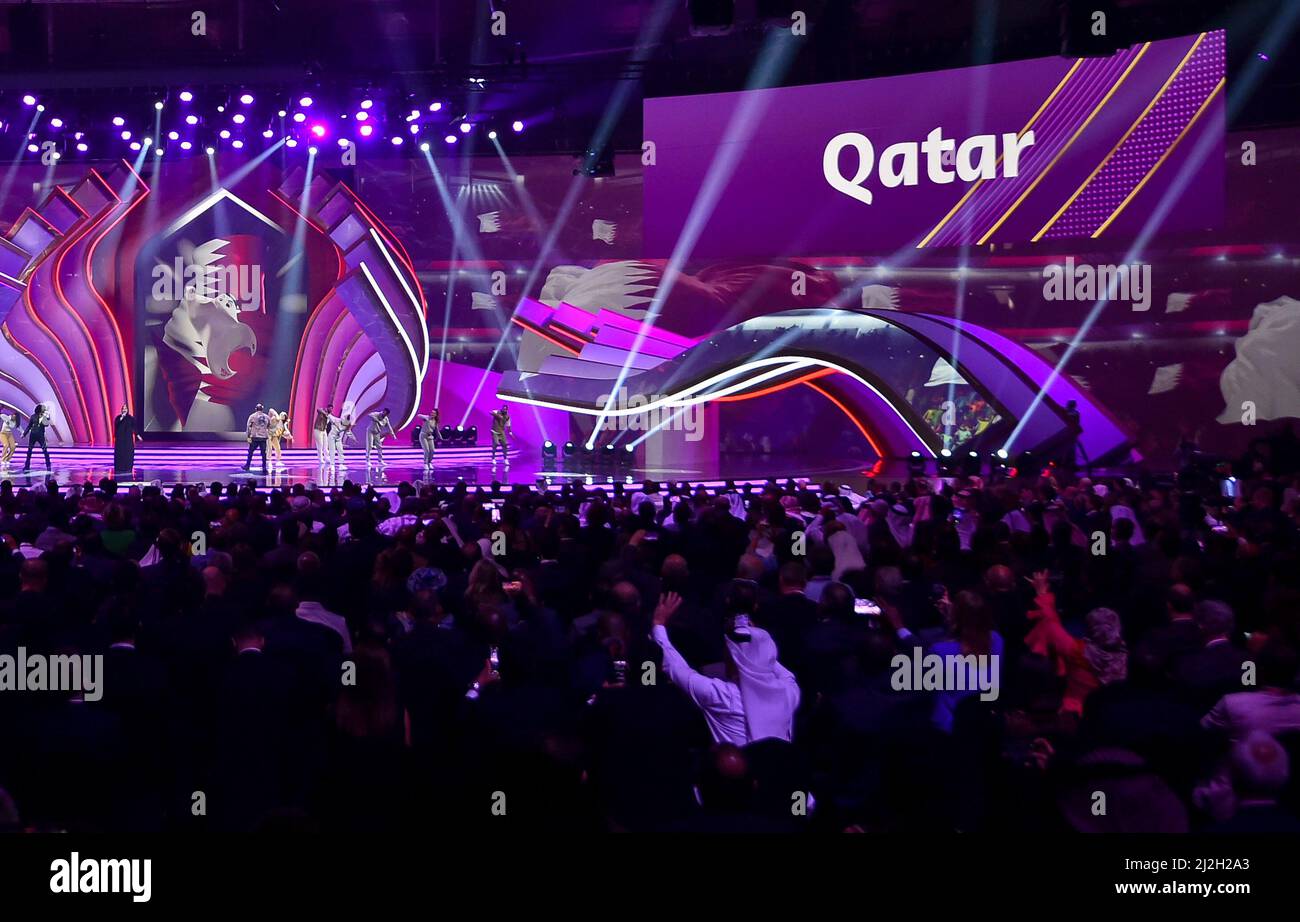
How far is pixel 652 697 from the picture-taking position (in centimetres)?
446

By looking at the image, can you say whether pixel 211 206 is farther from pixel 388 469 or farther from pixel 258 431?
pixel 258 431

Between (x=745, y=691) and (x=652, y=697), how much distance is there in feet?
1.73

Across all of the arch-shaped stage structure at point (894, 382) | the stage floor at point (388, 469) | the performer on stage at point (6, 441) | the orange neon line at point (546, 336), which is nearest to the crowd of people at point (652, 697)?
the stage floor at point (388, 469)

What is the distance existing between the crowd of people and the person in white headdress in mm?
13

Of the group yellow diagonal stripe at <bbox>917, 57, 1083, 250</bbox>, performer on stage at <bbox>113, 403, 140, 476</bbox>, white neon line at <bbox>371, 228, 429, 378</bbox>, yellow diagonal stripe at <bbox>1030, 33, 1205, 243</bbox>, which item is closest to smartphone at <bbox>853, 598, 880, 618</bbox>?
yellow diagonal stripe at <bbox>1030, 33, 1205, 243</bbox>

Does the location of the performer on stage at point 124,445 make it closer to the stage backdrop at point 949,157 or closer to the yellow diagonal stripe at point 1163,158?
the stage backdrop at point 949,157

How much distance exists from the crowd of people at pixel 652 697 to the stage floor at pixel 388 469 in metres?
13.3

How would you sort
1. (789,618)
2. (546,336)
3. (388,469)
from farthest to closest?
1. (546,336)
2. (388,469)
3. (789,618)

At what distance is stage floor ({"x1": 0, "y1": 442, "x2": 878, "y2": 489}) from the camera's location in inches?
828

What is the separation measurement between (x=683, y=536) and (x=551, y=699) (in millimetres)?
3764

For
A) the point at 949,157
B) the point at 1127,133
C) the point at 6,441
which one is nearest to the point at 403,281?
the point at 6,441

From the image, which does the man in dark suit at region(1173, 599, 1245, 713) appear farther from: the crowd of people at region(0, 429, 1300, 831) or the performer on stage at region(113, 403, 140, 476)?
the performer on stage at region(113, 403, 140, 476)

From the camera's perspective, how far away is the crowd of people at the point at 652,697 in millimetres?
4109
